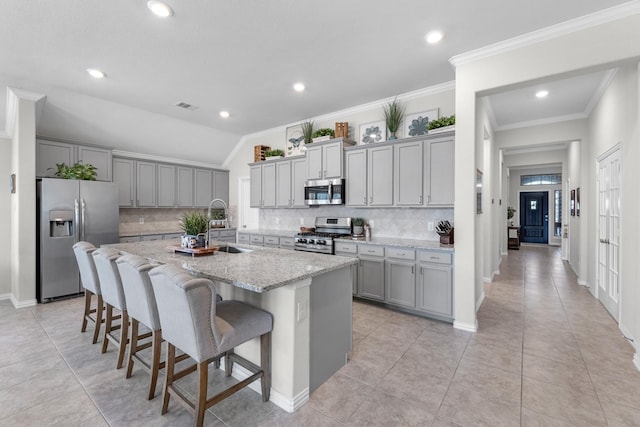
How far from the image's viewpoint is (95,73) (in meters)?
3.62

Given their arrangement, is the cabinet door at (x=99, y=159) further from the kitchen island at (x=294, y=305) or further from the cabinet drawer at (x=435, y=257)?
the cabinet drawer at (x=435, y=257)

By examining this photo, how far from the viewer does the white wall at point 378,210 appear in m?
4.14

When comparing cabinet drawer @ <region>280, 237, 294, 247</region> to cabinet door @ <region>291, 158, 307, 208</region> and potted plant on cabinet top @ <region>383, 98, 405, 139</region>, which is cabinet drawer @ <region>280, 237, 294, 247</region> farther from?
potted plant on cabinet top @ <region>383, 98, 405, 139</region>

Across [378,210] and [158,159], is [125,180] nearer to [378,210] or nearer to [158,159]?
[158,159]

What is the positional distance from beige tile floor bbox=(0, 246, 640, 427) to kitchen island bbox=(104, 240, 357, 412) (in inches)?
Result: 5.6

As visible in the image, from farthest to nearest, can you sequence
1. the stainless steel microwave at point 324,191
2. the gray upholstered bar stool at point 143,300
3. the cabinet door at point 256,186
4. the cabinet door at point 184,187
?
the cabinet door at point 184,187 < the cabinet door at point 256,186 < the stainless steel microwave at point 324,191 < the gray upholstered bar stool at point 143,300

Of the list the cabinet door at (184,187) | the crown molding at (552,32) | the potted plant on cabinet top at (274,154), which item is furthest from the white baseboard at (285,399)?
the cabinet door at (184,187)

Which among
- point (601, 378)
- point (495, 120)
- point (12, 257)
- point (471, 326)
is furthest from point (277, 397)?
point (495, 120)

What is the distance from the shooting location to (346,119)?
5.10 metres

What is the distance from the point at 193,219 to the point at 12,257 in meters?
3.61

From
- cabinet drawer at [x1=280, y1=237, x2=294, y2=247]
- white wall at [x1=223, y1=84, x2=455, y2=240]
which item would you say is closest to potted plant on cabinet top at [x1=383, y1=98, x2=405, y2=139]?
white wall at [x1=223, y1=84, x2=455, y2=240]

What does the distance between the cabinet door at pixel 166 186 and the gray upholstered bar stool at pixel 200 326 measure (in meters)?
4.92

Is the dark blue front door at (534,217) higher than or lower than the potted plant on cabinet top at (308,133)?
lower

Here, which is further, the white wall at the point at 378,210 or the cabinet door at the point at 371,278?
the white wall at the point at 378,210
